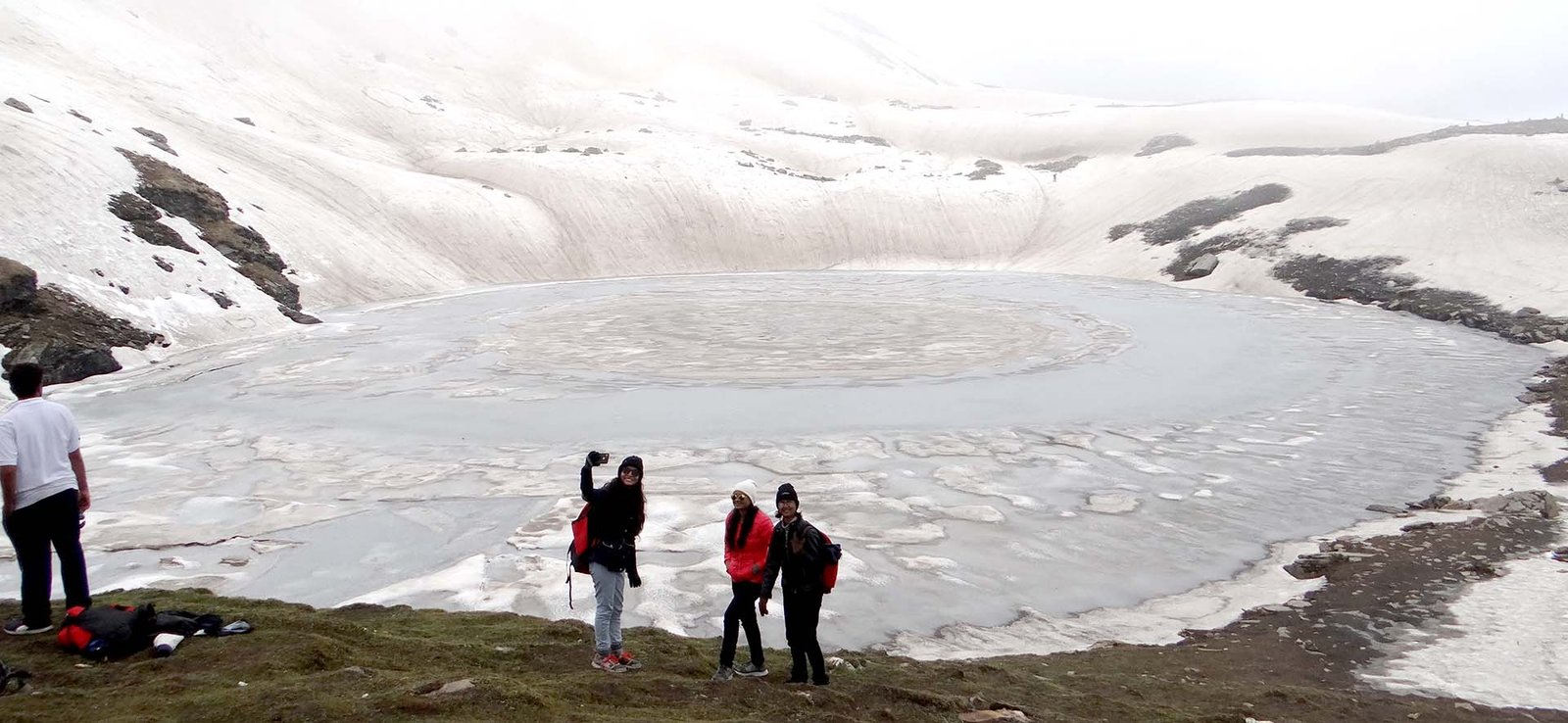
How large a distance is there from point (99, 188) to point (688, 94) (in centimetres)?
6675

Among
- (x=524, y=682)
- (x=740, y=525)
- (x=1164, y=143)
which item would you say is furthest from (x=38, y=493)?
(x=1164, y=143)

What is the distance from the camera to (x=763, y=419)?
15.9 meters

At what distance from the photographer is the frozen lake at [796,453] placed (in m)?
9.66

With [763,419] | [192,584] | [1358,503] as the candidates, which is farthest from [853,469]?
[192,584]

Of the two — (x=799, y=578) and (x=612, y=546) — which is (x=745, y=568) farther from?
(x=612, y=546)

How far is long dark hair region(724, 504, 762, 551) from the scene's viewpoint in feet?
20.4

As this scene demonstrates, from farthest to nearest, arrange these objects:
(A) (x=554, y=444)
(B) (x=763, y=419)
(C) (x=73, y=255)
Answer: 1. (C) (x=73, y=255)
2. (B) (x=763, y=419)
3. (A) (x=554, y=444)

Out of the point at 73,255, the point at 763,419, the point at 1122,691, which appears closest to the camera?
the point at 1122,691

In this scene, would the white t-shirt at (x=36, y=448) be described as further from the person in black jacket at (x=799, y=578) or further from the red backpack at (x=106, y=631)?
the person in black jacket at (x=799, y=578)

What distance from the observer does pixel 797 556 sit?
6.16 metres

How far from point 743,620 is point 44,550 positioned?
13.5 ft

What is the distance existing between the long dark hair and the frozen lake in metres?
2.36

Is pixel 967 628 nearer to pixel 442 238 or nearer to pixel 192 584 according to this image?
pixel 192 584

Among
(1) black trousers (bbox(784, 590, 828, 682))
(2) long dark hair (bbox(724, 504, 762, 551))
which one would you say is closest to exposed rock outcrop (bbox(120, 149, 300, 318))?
(2) long dark hair (bbox(724, 504, 762, 551))
